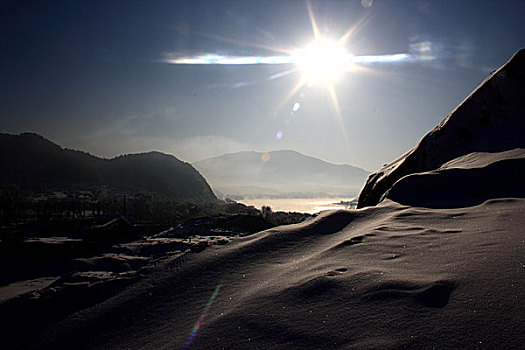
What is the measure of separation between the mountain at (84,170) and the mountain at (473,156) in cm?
12659

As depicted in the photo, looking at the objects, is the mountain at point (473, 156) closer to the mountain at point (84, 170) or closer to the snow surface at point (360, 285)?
the snow surface at point (360, 285)

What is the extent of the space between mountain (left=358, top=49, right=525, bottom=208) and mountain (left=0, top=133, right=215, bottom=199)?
127 meters

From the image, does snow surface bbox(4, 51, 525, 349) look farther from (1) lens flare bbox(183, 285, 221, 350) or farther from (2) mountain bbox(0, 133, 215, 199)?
(2) mountain bbox(0, 133, 215, 199)

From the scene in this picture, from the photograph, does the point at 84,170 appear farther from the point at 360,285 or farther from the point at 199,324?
the point at 360,285

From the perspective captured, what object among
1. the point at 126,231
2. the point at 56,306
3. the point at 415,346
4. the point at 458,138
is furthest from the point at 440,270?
the point at 126,231

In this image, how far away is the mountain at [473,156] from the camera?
4.85 meters

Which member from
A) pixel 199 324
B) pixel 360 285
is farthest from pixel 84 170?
pixel 360 285

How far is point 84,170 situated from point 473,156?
150 m

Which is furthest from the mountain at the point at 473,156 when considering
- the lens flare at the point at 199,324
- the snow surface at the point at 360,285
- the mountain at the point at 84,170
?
the mountain at the point at 84,170

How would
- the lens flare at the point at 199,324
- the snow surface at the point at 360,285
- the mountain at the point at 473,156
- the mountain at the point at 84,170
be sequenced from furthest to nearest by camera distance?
the mountain at the point at 84,170 < the mountain at the point at 473,156 < the lens flare at the point at 199,324 < the snow surface at the point at 360,285

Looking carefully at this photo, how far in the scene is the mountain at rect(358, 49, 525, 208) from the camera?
15.9 feet

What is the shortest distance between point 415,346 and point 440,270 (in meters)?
1.03

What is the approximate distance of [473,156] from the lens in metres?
6.24

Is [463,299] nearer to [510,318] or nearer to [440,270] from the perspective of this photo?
[510,318]
